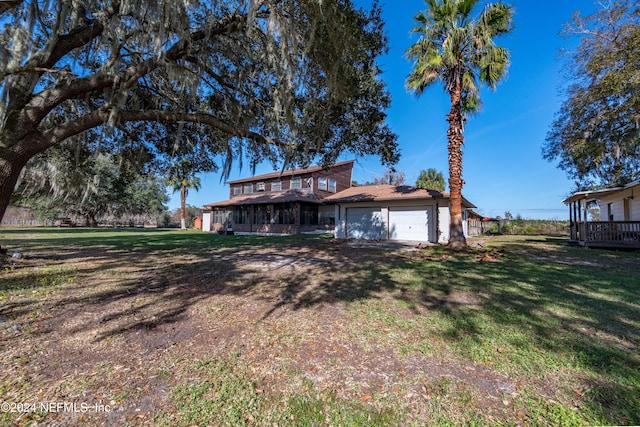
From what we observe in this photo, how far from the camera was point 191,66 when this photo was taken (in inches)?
263

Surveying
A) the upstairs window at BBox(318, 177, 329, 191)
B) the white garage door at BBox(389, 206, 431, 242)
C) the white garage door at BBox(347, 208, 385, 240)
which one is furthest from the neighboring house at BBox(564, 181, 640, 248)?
the upstairs window at BBox(318, 177, 329, 191)

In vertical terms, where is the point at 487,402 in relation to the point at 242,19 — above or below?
below

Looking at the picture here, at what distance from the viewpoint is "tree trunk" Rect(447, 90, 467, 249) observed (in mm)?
11086

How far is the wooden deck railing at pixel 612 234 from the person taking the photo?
36.4 feet

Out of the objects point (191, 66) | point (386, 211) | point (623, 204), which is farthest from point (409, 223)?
point (191, 66)

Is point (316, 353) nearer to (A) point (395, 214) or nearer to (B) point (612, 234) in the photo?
(A) point (395, 214)

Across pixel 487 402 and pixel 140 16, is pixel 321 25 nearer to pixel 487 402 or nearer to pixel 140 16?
pixel 140 16

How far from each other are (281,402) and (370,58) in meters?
7.53

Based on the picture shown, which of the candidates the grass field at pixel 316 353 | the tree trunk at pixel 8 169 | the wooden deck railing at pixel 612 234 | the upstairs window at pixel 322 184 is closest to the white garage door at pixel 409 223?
the wooden deck railing at pixel 612 234

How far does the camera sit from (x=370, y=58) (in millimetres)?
7094

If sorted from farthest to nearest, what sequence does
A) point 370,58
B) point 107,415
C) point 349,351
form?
point 370,58
point 349,351
point 107,415

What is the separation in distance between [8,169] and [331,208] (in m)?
18.4

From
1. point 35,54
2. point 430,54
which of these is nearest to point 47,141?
point 35,54

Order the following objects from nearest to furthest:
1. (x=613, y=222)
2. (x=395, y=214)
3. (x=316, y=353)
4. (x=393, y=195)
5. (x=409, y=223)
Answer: (x=316, y=353) < (x=613, y=222) < (x=409, y=223) < (x=393, y=195) < (x=395, y=214)
